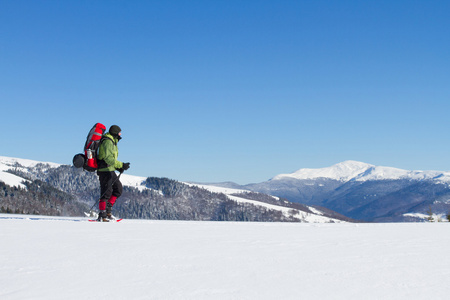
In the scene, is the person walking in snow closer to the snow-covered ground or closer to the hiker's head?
the hiker's head

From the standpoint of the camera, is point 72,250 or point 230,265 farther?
point 72,250

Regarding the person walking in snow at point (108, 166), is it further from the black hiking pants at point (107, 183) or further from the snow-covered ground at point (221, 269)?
the snow-covered ground at point (221, 269)

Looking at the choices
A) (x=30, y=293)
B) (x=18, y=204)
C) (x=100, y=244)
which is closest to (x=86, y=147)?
(x=100, y=244)

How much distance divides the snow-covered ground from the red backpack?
4548 mm

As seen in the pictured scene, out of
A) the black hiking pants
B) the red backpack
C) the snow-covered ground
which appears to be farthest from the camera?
the black hiking pants

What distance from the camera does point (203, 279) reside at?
11.3 ft

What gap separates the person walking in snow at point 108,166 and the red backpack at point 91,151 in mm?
127

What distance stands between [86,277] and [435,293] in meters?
2.90

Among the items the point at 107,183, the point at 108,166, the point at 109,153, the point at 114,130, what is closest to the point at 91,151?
the point at 109,153

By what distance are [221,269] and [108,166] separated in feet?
24.8

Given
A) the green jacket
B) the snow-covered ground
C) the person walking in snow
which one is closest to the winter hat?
the person walking in snow

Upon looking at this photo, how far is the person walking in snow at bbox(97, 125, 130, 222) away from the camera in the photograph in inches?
414

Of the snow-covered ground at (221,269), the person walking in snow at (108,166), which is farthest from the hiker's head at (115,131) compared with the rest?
the snow-covered ground at (221,269)

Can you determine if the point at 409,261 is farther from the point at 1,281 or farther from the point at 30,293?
the point at 1,281
